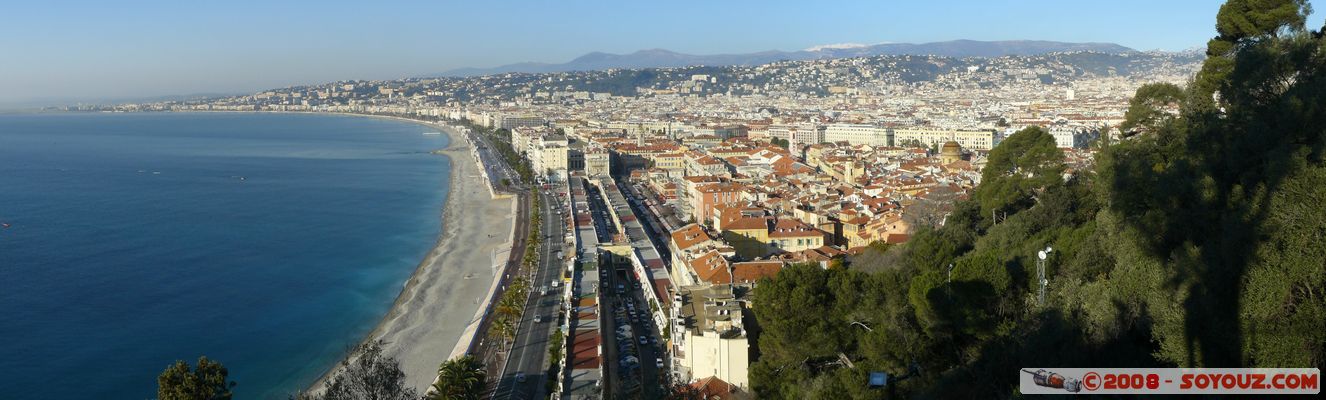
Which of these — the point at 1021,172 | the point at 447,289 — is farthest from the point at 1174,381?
the point at 447,289

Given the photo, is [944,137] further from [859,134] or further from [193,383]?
[193,383]

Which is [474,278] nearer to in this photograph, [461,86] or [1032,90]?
[1032,90]

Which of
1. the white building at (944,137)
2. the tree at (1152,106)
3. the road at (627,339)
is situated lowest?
the road at (627,339)

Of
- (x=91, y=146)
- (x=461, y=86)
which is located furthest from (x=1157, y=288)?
(x=461, y=86)

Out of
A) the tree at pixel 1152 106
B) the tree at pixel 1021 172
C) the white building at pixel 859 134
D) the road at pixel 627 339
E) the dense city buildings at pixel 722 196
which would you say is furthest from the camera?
the white building at pixel 859 134

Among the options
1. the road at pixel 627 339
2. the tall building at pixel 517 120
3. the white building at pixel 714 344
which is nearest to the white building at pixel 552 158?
the road at pixel 627 339

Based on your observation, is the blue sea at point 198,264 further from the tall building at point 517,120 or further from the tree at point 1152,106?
the tall building at point 517,120
